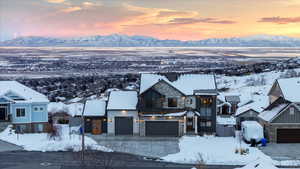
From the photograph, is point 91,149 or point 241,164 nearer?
point 241,164

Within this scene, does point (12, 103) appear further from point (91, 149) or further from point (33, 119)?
point (91, 149)

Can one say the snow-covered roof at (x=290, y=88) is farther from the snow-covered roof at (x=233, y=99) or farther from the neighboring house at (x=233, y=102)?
the snow-covered roof at (x=233, y=99)

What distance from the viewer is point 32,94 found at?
141ft

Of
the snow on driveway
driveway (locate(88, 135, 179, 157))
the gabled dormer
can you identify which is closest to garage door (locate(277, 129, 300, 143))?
the snow on driveway

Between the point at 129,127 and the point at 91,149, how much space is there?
769 centimetres

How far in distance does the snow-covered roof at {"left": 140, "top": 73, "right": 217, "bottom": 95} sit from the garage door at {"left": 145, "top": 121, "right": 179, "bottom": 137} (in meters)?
3.87

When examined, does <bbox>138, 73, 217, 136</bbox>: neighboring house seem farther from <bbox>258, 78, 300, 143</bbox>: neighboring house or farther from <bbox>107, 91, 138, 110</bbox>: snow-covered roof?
<bbox>258, 78, 300, 143</bbox>: neighboring house

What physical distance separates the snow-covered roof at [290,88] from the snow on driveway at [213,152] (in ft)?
26.2

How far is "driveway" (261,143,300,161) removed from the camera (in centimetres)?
3259

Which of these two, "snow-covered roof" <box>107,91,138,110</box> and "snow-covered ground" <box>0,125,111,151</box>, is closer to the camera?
"snow-covered ground" <box>0,125,111,151</box>

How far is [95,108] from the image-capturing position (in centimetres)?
4300

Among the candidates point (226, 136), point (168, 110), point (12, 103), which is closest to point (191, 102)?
point (168, 110)

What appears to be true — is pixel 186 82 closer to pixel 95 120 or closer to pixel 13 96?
pixel 95 120

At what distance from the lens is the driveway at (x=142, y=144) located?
1368 inches
